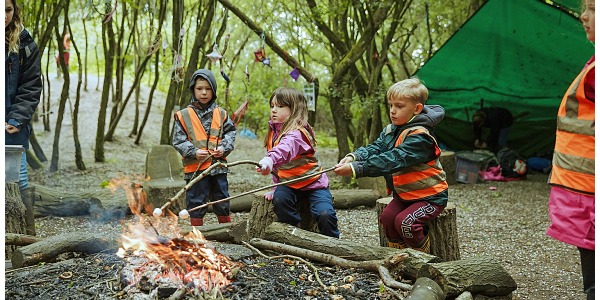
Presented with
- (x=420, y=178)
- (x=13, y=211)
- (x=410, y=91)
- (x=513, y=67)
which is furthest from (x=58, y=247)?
(x=513, y=67)

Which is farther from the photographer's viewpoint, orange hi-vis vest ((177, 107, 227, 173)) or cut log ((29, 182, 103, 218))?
cut log ((29, 182, 103, 218))

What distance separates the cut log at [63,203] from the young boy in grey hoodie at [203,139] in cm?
181

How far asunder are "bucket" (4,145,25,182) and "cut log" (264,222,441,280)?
1.81m

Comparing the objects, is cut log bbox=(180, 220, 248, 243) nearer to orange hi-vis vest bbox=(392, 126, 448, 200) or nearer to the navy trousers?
the navy trousers

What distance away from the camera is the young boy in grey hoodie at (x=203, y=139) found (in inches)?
158

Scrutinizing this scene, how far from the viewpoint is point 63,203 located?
5191 mm

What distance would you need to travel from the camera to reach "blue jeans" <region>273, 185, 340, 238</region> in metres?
3.38

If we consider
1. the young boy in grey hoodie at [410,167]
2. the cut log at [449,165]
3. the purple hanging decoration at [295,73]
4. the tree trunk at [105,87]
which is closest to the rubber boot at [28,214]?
the young boy in grey hoodie at [410,167]

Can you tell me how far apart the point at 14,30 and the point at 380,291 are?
326cm

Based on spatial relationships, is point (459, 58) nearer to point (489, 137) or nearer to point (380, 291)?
point (489, 137)

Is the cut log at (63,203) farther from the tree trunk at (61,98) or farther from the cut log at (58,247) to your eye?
the cut log at (58,247)

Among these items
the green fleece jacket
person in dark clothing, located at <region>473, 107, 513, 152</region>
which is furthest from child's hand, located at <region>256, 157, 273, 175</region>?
person in dark clothing, located at <region>473, 107, 513, 152</region>

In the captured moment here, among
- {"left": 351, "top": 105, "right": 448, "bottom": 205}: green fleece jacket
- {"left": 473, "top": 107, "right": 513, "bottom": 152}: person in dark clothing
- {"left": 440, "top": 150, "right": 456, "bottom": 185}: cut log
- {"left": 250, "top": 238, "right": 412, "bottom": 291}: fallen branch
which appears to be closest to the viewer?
{"left": 250, "top": 238, "right": 412, "bottom": 291}: fallen branch

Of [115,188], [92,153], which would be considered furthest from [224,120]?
[92,153]
